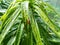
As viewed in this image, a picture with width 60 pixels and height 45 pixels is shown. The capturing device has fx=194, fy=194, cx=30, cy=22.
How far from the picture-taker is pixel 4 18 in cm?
71

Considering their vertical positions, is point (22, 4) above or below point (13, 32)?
above

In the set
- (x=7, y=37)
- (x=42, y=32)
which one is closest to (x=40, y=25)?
(x=42, y=32)

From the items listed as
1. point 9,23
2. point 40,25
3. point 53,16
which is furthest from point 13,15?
point 53,16

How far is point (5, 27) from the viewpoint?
2.23 ft

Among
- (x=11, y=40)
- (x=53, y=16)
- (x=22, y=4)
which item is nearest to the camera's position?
(x=22, y=4)

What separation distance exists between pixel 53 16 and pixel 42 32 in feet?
0.93

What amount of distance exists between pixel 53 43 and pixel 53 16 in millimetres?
243

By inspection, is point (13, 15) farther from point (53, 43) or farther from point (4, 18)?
point (53, 43)

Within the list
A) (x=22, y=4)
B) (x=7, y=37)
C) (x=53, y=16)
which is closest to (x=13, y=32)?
(x=7, y=37)

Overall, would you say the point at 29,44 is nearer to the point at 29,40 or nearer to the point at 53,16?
the point at 29,40

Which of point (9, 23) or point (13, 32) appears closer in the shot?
point (9, 23)

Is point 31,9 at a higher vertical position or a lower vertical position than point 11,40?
higher

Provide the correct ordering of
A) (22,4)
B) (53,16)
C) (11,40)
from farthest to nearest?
(53,16), (11,40), (22,4)

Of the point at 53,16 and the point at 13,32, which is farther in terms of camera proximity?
the point at 53,16
